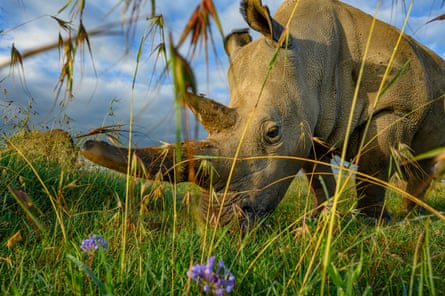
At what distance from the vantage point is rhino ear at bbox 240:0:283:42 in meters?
3.52

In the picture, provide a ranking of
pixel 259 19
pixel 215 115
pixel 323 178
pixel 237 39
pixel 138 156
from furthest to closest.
Answer: pixel 323 178, pixel 237 39, pixel 259 19, pixel 215 115, pixel 138 156

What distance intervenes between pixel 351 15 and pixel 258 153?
2068mm

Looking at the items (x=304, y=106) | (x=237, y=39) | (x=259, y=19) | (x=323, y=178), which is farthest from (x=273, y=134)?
(x=323, y=178)

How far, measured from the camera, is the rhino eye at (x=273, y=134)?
342cm

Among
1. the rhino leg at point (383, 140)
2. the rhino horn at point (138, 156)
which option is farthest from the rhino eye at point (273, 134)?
the rhino leg at point (383, 140)

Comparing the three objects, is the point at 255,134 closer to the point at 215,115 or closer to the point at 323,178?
the point at 215,115

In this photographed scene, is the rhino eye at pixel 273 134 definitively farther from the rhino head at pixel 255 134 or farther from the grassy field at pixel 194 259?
the grassy field at pixel 194 259

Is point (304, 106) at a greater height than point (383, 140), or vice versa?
point (304, 106)

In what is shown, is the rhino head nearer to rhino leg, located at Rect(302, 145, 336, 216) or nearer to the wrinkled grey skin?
the wrinkled grey skin

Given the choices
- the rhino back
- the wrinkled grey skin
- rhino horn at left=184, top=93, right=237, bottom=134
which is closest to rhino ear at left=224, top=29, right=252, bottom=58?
the wrinkled grey skin

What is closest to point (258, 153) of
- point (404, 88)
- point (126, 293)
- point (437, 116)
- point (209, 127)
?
point (209, 127)

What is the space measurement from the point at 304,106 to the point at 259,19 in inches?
32.2

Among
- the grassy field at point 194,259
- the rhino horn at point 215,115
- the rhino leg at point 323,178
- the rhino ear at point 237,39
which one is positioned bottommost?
the rhino leg at point 323,178

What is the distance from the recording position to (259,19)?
366 centimetres
